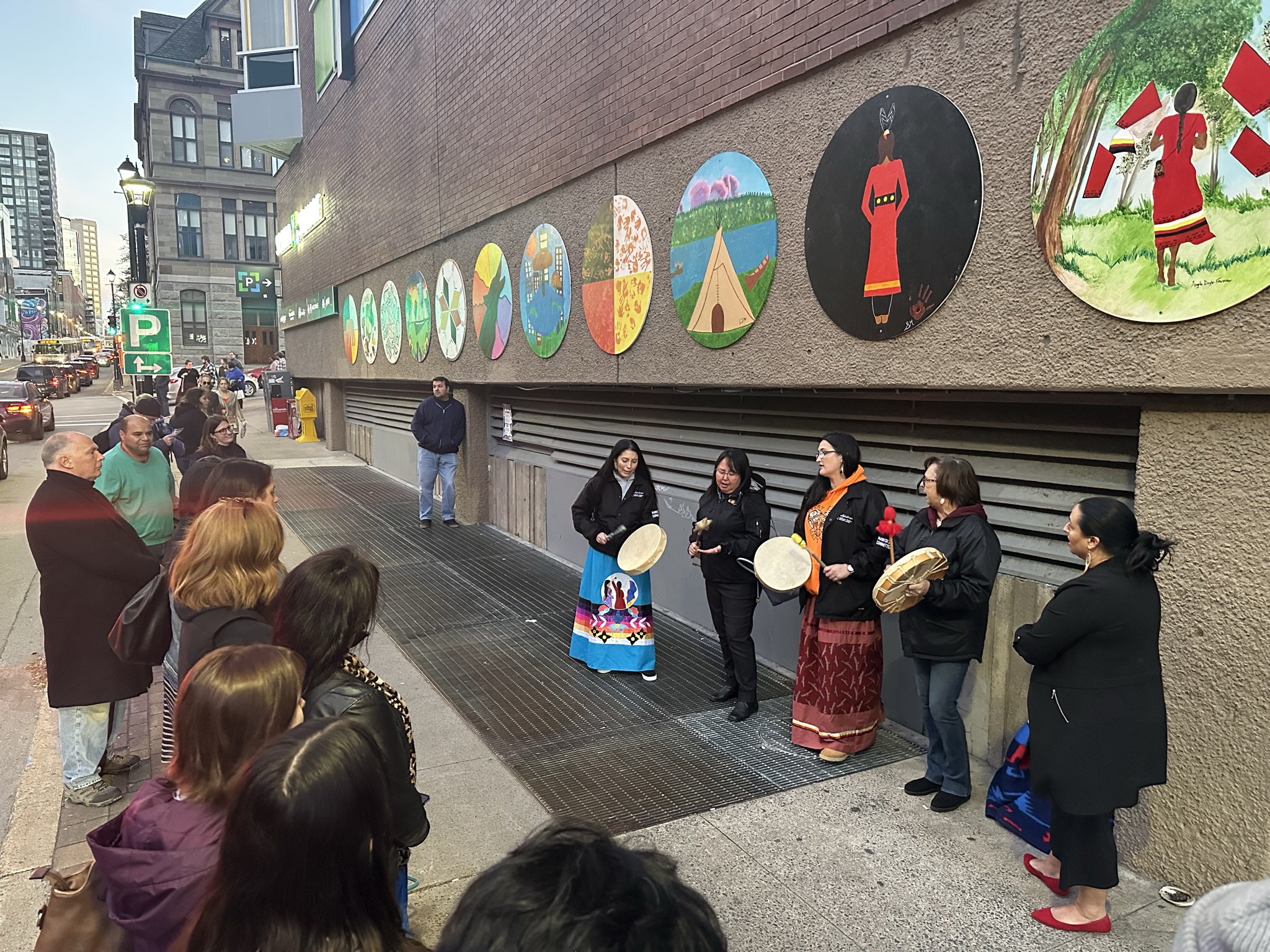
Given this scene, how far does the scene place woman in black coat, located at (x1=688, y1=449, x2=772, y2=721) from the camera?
5.20 m

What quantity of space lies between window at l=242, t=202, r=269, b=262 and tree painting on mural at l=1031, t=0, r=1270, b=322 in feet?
197

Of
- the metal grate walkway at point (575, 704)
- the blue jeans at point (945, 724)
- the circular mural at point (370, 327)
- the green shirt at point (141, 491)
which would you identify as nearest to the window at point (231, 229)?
the circular mural at point (370, 327)

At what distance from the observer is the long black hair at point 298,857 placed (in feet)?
4.72

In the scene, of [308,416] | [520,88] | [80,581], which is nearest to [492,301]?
[520,88]

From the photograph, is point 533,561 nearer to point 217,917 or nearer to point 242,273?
point 217,917

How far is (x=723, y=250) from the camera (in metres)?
6.11

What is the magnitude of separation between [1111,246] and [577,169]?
5557mm

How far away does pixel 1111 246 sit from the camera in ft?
11.8

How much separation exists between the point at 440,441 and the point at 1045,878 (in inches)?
360

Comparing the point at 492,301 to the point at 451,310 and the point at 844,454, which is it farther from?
the point at 844,454

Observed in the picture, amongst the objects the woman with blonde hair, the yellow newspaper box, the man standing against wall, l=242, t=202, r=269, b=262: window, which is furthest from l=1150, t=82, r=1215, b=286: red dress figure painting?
l=242, t=202, r=269, b=262: window

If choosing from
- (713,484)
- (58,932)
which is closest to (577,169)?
(713,484)

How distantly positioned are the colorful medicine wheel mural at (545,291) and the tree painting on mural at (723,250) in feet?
6.98

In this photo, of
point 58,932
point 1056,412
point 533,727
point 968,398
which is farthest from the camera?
point 533,727
